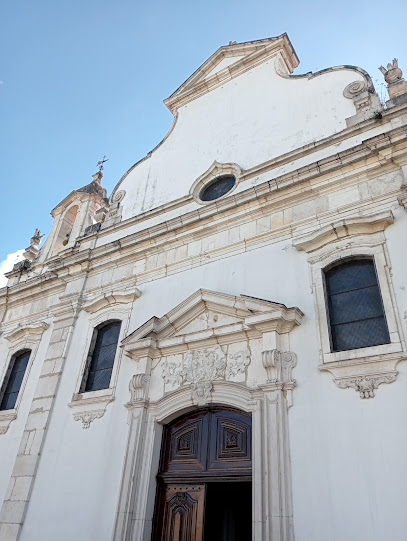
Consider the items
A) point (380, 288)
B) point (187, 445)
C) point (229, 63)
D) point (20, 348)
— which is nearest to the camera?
point (380, 288)

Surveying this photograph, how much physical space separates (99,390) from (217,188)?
4.52 metres

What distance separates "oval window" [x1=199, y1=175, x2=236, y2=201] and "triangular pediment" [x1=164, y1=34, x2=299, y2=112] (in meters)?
3.01

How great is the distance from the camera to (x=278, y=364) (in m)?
5.71

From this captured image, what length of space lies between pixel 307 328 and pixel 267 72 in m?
6.36

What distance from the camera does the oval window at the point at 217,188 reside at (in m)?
8.66

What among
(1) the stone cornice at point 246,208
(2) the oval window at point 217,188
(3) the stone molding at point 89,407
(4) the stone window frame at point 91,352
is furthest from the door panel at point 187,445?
(2) the oval window at point 217,188

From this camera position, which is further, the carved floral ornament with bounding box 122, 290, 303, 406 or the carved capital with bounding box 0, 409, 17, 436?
the carved capital with bounding box 0, 409, 17, 436

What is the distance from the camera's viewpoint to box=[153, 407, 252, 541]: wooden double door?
5625 mm

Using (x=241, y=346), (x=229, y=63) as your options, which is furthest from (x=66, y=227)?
(x=241, y=346)

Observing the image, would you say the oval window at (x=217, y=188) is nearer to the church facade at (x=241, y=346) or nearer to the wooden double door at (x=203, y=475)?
the church facade at (x=241, y=346)

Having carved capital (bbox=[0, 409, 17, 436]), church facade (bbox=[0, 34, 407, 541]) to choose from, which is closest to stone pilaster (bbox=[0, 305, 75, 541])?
church facade (bbox=[0, 34, 407, 541])

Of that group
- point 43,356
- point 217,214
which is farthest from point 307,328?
point 43,356

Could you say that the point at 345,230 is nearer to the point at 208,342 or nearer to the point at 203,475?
the point at 208,342

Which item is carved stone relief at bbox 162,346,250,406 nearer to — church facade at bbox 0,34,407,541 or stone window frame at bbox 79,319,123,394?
church facade at bbox 0,34,407,541
